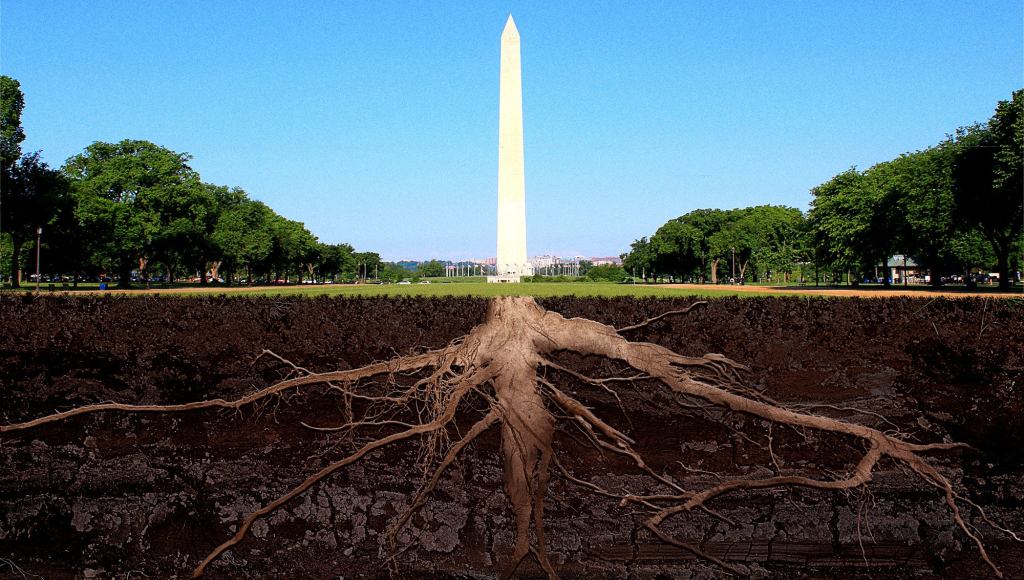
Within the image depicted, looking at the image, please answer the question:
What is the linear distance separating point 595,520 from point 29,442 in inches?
308

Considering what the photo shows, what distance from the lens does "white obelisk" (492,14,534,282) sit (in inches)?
2495

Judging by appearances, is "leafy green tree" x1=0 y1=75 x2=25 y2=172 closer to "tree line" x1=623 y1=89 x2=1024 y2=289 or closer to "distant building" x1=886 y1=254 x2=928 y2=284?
"tree line" x1=623 y1=89 x2=1024 y2=289

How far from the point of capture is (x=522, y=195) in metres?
69.6

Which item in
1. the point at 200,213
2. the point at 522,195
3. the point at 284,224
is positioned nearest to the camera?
the point at 200,213

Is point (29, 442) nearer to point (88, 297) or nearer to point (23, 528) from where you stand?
point (23, 528)

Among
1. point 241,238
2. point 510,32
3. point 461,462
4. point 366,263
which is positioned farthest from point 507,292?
point 366,263

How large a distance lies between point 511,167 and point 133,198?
32.9 m

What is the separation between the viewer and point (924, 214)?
4909 centimetres

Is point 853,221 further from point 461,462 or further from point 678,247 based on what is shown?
point 461,462

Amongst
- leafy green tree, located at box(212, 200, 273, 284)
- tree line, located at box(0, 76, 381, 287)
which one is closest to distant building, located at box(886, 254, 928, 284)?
leafy green tree, located at box(212, 200, 273, 284)

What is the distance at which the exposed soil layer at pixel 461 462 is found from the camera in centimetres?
731

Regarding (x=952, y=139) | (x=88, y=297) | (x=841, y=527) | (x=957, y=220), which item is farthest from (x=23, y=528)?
(x=952, y=139)

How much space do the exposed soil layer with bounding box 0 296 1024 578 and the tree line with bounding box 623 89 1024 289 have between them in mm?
32249

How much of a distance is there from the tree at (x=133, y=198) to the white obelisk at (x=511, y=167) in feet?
90.8
